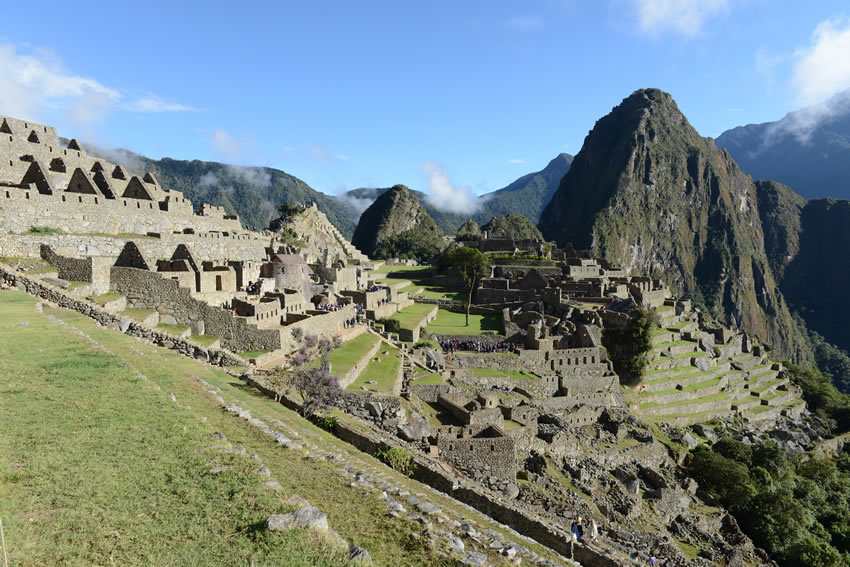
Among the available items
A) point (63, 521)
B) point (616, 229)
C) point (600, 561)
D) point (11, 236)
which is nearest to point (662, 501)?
point (600, 561)

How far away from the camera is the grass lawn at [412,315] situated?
31.7 meters

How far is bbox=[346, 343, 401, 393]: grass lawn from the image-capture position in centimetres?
1950

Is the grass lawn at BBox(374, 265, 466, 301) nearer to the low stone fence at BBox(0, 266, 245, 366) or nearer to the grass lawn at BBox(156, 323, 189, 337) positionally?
the grass lawn at BBox(156, 323, 189, 337)

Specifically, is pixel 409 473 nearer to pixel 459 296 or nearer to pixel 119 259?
pixel 119 259

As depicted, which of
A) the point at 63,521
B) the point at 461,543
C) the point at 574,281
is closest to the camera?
the point at 63,521

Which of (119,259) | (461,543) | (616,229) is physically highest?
(616,229)

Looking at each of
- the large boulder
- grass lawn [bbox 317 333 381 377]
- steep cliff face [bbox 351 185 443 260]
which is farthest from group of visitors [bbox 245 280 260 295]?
steep cliff face [bbox 351 185 443 260]

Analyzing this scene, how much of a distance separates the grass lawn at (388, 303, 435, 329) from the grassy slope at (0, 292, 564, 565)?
20984 mm

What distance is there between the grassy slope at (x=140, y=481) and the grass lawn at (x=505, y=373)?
60.4ft

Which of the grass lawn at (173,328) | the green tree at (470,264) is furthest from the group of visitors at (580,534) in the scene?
the green tree at (470,264)

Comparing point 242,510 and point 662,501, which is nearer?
point 242,510

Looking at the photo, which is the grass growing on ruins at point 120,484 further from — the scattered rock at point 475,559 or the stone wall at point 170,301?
the stone wall at point 170,301

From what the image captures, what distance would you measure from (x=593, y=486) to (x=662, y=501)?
151 inches

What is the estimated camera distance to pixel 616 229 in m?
194
